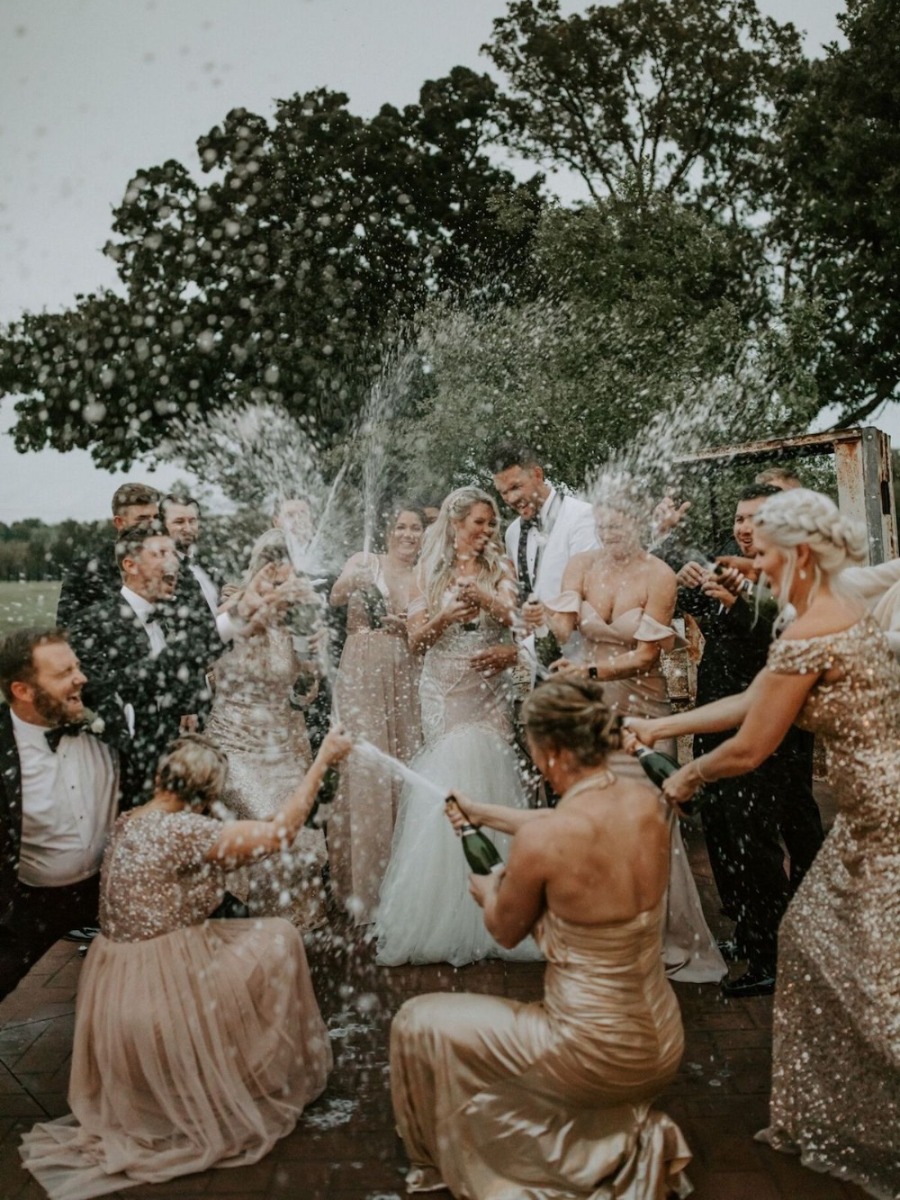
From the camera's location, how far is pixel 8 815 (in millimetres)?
3668

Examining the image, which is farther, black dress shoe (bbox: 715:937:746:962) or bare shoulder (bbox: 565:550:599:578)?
bare shoulder (bbox: 565:550:599:578)

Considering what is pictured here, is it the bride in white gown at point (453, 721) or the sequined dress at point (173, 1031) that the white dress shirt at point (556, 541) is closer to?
the bride in white gown at point (453, 721)

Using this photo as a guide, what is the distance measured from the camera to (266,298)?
1639cm

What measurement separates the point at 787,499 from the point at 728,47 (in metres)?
11.6

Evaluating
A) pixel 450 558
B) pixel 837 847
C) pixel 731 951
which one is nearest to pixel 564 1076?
pixel 837 847

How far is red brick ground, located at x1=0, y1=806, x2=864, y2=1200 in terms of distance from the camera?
3.08 meters

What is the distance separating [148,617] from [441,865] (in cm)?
173

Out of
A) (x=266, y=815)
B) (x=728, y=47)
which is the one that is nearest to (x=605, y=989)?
(x=266, y=815)

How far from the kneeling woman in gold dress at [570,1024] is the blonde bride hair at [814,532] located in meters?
0.70

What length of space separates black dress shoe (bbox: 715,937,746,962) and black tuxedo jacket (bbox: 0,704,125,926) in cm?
301

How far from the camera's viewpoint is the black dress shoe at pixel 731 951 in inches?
189

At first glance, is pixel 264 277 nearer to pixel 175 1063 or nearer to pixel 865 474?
pixel 865 474

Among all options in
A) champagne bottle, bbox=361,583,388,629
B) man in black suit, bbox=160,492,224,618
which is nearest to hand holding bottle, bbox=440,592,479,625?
champagne bottle, bbox=361,583,388,629

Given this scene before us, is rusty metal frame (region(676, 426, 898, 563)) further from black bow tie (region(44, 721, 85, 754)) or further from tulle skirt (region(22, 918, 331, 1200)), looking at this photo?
tulle skirt (region(22, 918, 331, 1200))
